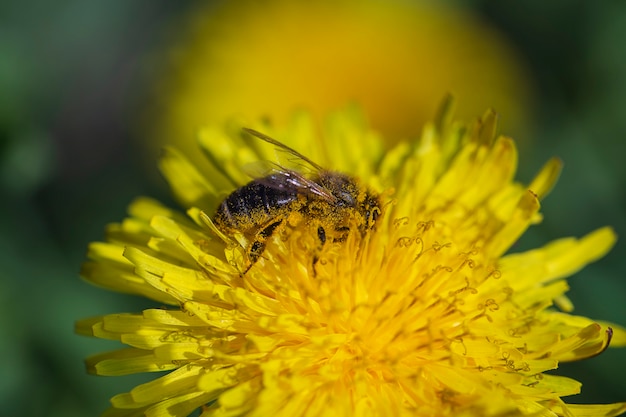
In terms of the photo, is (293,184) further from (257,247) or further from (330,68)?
(330,68)

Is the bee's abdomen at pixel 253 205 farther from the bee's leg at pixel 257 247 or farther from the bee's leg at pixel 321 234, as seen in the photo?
the bee's leg at pixel 321 234

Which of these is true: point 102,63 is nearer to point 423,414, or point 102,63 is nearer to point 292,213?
point 292,213

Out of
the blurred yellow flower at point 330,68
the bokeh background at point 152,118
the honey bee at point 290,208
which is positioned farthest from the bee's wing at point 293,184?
the blurred yellow flower at point 330,68

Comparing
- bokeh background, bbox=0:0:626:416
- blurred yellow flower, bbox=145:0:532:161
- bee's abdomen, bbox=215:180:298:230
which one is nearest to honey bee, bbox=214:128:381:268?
Answer: bee's abdomen, bbox=215:180:298:230

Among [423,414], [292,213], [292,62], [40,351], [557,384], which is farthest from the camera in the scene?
[292,62]

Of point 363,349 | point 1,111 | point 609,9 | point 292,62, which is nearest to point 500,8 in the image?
point 609,9

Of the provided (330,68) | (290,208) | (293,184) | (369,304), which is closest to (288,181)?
(293,184)
